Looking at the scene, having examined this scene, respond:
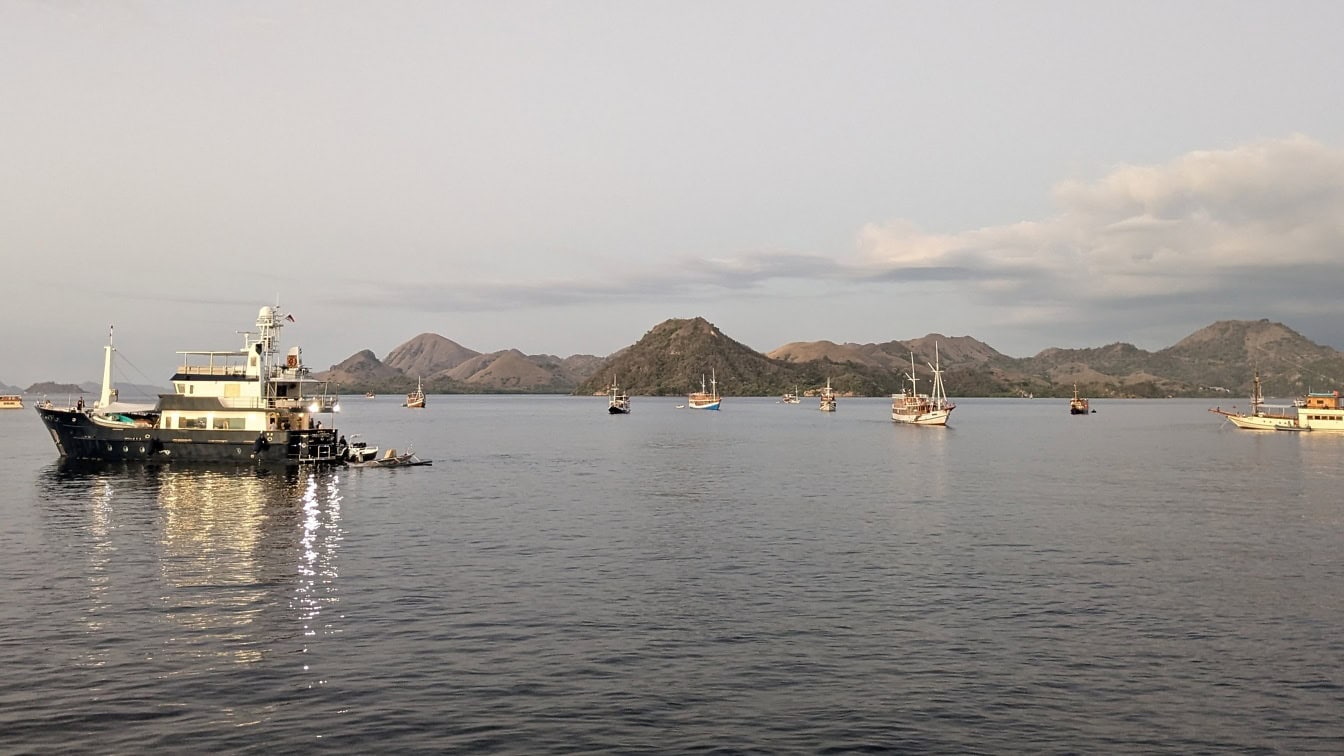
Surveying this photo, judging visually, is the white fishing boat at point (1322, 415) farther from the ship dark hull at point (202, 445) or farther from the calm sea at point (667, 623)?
the ship dark hull at point (202, 445)

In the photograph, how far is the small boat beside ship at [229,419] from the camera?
9681 cm

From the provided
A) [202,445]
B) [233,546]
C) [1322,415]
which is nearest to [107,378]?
[202,445]

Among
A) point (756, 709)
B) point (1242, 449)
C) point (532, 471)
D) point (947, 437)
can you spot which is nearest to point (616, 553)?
point (756, 709)

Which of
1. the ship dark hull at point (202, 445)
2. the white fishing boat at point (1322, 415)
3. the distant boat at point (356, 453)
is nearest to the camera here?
the ship dark hull at point (202, 445)

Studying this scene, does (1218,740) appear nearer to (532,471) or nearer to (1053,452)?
(532,471)

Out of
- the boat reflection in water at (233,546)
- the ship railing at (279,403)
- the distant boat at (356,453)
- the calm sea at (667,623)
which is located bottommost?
the calm sea at (667,623)

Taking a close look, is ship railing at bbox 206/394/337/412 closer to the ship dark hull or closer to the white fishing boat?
the ship dark hull

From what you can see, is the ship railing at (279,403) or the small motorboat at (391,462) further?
the small motorboat at (391,462)

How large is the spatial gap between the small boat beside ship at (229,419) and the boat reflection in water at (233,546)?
2.09 meters

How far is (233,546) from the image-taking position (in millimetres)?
52188

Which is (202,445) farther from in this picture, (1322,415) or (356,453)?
(1322,415)

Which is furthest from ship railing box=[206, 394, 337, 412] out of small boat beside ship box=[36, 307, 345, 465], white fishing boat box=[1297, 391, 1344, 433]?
white fishing boat box=[1297, 391, 1344, 433]

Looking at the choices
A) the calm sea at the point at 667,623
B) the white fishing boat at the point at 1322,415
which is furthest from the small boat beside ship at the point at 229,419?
the white fishing boat at the point at 1322,415

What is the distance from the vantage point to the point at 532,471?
105688 millimetres
